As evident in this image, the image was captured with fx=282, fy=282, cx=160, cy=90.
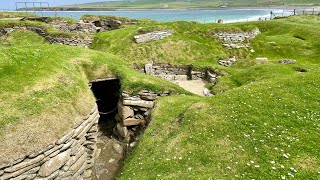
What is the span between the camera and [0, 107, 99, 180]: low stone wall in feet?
48.6

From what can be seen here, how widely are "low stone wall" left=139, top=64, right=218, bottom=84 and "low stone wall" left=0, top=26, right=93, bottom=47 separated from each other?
39.0 ft

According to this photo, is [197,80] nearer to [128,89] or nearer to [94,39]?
[128,89]

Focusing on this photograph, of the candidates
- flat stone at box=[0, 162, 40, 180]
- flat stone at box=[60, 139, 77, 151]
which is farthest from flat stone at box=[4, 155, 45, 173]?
flat stone at box=[60, 139, 77, 151]

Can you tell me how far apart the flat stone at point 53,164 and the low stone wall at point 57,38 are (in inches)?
1136

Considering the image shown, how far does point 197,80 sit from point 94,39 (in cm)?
1826

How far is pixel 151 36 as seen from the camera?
1672 inches

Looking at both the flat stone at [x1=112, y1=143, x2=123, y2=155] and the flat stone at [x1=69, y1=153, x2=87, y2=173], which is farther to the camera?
the flat stone at [x1=112, y1=143, x2=123, y2=155]

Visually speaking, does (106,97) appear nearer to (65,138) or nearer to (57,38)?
(65,138)

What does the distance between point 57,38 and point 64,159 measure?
30.6 meters

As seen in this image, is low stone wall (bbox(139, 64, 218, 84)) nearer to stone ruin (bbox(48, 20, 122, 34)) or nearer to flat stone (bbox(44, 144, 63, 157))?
stone ruin (bbox(48, 20, 122, 34))

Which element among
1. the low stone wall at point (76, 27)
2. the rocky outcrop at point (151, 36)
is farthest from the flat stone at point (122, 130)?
the low stone wall at point (76, 27)

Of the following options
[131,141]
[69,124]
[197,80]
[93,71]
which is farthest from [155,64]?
[69,124]

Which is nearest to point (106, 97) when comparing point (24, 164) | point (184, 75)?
point (184, 75)

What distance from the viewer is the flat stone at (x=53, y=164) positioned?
15705 millimetres
